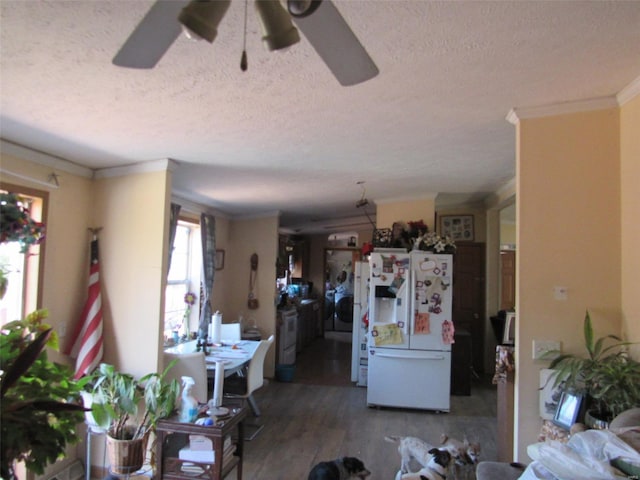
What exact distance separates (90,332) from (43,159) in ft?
4.25

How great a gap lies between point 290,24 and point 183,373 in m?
2.92

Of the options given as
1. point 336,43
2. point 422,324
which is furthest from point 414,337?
point 336,43

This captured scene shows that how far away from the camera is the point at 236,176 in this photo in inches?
150

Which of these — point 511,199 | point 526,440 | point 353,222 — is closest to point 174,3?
point 526,440

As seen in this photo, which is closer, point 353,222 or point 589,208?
point 589,208

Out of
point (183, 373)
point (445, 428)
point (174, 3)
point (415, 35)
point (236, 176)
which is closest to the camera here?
point (174, 3)

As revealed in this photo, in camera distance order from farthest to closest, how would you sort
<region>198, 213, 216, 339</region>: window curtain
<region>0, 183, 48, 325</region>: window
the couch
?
<region>198, 213, 216, 339</region>: window curtain < <region>0, 183, 48, 325</region>: window < the couch

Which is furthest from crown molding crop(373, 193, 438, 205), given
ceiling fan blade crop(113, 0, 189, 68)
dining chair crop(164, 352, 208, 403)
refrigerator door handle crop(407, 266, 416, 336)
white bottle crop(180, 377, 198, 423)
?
ceiling fan blade crop(113, 0, 189, 68)

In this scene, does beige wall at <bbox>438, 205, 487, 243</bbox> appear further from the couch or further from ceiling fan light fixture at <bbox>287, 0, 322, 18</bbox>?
ceiling fan light fixture at <bbox>287, 0, 322, 18</bbox>

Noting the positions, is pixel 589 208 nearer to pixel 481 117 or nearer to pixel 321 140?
pixel 481 117

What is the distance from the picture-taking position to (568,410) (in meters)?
2.11

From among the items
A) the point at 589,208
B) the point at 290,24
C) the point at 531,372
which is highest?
the point at 290,24

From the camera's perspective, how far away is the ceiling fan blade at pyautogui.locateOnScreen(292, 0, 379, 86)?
103 centimetres

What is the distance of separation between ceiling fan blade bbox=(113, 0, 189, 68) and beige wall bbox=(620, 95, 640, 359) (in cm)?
232
